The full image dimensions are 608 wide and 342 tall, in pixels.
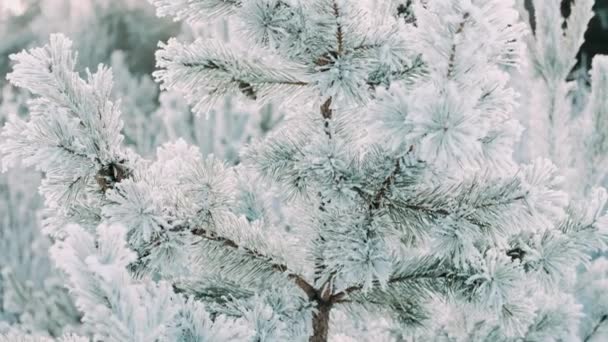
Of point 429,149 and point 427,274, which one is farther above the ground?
point 429,149

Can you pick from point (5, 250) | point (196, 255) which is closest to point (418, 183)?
point (196, 255)

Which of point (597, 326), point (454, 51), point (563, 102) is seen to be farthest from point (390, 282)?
point (563, 102)

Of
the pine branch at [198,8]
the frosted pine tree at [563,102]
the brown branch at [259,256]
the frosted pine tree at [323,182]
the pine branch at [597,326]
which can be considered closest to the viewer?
the frosted pine tree at [323,182]

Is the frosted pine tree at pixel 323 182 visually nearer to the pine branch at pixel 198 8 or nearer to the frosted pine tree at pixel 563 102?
the pine branch at pixel 198 8

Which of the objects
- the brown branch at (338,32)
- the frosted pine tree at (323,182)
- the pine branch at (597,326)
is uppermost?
the brown branch at (338,32)

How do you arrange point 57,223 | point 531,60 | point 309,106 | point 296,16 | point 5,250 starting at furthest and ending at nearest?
point 5,250 < point 531,60 < point 309,106 < point 57,223 < point 296,16

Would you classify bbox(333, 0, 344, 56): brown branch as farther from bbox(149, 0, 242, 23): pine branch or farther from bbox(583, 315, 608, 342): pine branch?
bbox(583, 315, 608, 342): pine branch

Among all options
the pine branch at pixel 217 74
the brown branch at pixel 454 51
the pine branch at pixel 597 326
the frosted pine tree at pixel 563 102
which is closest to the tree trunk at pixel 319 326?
the pine branch at pixel 217 74

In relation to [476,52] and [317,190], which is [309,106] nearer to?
[317,190]

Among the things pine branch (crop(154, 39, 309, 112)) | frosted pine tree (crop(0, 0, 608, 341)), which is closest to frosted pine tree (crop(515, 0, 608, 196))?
frosted pine tree (crop(0, 0, 608, 341))
